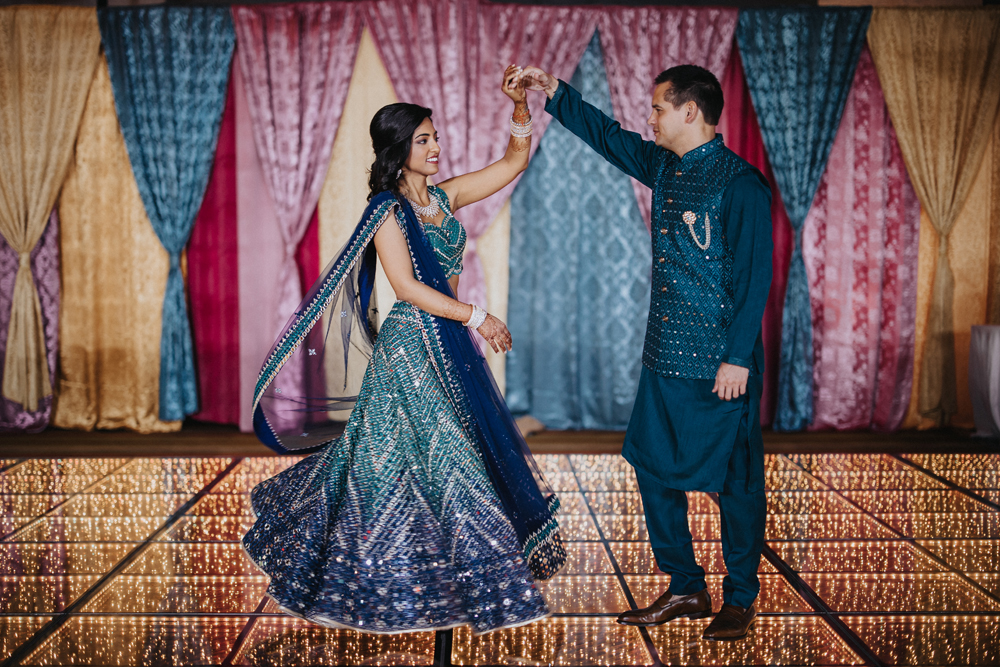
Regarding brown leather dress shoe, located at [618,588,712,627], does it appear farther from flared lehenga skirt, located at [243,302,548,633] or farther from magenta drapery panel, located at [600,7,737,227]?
magenta drapery panel, located at [600,7,737,227]

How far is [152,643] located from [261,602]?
346 millimetres

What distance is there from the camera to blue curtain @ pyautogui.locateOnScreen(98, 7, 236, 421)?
5074mm

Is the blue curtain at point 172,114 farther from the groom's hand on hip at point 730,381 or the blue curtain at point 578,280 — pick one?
the groom's hand on hip at point 730,381

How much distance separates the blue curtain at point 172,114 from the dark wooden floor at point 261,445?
302 millimetres

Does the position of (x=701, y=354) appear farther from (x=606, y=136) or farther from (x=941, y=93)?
(x=941, y=93)

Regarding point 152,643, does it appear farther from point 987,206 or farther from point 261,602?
point 987,206

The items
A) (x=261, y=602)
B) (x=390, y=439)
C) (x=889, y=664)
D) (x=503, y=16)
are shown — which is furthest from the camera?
(x=503, y=16)

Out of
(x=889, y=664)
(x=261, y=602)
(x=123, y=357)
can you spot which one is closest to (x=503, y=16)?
(x=123, y=357)

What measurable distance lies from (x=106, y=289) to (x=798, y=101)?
4.43 metres

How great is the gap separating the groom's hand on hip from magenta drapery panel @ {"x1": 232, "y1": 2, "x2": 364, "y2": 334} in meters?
3.46

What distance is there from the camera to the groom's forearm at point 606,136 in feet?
8.55

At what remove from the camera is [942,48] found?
5137 mm

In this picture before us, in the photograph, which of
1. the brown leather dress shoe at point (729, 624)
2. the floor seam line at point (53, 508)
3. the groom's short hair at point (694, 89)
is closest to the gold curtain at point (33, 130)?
the floor seam line at point (53, 508)

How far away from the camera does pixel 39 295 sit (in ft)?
17.3
